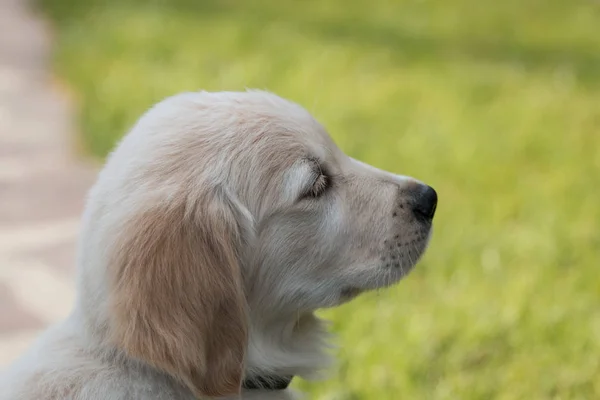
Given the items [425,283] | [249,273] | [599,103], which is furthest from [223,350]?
[599,103]

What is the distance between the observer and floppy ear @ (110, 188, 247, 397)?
205 cm

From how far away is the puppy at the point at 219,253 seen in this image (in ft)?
6.89

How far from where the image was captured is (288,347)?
97.1 inches

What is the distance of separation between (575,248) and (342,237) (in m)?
2.24

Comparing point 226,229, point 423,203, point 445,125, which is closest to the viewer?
point 226,229

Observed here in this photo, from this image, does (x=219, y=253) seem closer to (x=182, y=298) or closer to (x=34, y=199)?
(x=182, y=298)

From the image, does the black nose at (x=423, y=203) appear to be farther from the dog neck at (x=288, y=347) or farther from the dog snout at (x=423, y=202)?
the dog neck at (x=288, y=347)

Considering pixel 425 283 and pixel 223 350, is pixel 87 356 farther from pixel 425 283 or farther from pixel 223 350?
pixel 425 283

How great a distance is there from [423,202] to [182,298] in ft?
2.84

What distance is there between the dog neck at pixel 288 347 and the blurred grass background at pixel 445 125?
17.3 inches

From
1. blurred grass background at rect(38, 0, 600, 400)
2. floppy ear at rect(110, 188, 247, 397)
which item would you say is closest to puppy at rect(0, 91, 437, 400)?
floppy ear at rect(110, 188, 247, 397)

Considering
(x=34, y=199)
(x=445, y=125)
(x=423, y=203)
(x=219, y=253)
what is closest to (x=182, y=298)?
(x=219, y=253)

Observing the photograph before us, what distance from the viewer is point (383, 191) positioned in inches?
101

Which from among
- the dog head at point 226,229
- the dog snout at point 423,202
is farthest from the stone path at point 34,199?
the dog snout at point 423,202
